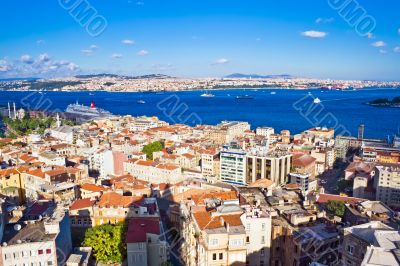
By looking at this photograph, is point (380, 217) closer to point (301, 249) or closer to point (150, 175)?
point (301, 249)

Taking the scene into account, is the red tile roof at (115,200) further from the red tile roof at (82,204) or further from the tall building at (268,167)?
the tall building at (268,167)

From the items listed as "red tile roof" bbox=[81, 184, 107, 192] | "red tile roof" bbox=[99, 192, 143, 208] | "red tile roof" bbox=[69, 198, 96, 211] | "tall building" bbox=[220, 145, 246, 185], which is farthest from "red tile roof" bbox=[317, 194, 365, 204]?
"red tile roof" bbox=[69, 198, 96, 211]

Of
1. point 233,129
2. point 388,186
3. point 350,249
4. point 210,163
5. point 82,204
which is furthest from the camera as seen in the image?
point 233,129

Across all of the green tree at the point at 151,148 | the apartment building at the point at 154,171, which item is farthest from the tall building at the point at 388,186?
the green tree at the point at 151,148

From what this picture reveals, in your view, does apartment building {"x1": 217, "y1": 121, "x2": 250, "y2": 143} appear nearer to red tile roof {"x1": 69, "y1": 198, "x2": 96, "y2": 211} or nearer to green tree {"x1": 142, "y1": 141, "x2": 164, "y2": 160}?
green tree {"x1": 142, "y1": 141, "x2": 164, "y2": 160}

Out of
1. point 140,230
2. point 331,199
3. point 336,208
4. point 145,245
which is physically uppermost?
point 140,230

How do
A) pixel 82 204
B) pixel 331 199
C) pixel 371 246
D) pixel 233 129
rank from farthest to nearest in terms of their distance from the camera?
1. pixel 233 129
2. pixel 331 199
3. pixel 82 204
4. pixel 371 246

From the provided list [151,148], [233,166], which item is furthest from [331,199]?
[151,148]

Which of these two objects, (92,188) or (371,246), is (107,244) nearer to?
(92,188)
